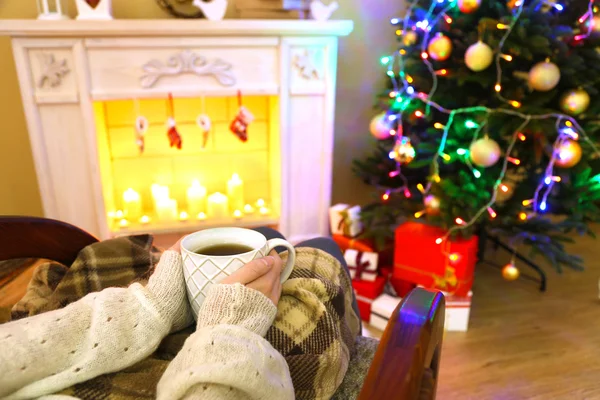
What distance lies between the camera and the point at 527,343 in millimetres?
1553

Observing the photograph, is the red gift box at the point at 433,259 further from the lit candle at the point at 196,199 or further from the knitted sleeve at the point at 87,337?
the knitted sleeve at the point at 87,337

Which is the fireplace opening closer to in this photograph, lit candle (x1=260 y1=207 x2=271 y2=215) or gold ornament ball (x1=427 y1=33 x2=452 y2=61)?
lit candle (x1=260 y1=207 x2=271 y2=215)

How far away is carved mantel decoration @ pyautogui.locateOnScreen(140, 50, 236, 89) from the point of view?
1630mm

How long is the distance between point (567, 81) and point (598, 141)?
0.24 metres

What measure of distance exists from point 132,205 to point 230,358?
161 cm

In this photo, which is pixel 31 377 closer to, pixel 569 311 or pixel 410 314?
pixel 410 314

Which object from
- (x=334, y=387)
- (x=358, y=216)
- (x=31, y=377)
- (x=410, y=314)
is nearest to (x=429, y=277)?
(x=358, y=216)

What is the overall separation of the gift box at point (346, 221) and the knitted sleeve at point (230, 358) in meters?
1.27

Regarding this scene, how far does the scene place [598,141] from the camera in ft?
5.09

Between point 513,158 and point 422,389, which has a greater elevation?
point 422,389

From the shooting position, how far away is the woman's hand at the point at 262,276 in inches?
22.6

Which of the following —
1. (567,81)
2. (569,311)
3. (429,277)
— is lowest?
(569,311)

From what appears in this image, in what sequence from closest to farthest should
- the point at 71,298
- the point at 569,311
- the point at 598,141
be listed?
the point at 71,298 < the point at 598,141 < the point at 569,311

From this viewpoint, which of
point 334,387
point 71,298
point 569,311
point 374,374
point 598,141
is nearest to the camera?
point 374,374
